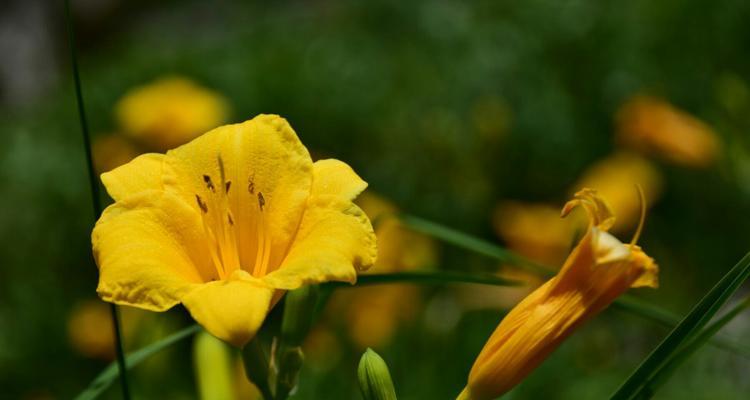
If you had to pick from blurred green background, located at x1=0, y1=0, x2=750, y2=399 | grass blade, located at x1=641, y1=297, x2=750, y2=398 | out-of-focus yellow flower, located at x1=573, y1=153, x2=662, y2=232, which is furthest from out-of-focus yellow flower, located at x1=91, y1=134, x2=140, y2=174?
grass blade, located at x1=641, y1=297, x2=750, y2=398

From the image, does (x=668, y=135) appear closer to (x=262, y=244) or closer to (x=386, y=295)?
(x=386, y=295)

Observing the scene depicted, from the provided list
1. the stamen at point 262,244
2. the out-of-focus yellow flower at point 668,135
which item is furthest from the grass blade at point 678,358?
the out-of-focus yellow flower at point 668,135

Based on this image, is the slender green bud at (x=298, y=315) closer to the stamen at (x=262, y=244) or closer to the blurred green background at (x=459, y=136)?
the stamen at (x=262, y=244)

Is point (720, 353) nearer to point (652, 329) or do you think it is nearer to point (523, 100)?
point (652, 329)

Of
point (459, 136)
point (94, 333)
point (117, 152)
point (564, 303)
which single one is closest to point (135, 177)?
point (564, 303)

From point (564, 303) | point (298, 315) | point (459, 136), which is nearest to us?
point (564, 303)

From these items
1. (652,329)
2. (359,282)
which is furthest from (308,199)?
(652,329)
